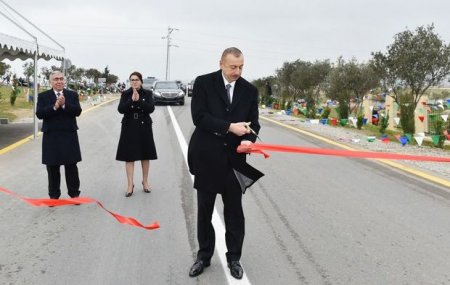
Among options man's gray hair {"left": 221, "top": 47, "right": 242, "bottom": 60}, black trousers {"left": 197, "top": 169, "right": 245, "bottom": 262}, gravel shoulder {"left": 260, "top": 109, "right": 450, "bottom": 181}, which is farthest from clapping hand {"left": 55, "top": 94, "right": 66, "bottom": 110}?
gravel shoulder {"left": 260, "top": 109, "right": 450, "bottom": 181}

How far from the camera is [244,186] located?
3811mm

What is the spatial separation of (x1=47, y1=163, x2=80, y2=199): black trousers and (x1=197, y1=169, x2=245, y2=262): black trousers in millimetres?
2865

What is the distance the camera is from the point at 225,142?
12.3 ft

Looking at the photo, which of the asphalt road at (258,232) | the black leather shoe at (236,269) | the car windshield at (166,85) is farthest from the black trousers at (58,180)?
the car windshield at (166,85)

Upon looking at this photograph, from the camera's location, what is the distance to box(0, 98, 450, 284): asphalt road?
155 inches

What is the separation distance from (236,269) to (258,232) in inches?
46.9

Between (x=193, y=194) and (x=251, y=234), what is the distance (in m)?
1.89

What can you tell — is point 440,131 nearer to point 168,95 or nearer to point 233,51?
point 233,51

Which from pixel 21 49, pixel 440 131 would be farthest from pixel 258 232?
pixel 440 131

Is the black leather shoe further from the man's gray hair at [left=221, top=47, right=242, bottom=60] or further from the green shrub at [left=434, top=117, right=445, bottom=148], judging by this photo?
the green shrub at [left=434, top=117, right=445, bottom=148]

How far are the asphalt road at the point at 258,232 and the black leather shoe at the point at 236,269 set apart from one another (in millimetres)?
69

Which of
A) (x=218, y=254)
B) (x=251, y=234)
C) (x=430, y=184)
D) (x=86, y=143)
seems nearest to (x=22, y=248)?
(x=218, y=254)

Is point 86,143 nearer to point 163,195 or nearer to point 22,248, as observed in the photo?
point 163,195

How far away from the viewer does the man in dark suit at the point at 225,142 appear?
12.2 ft
